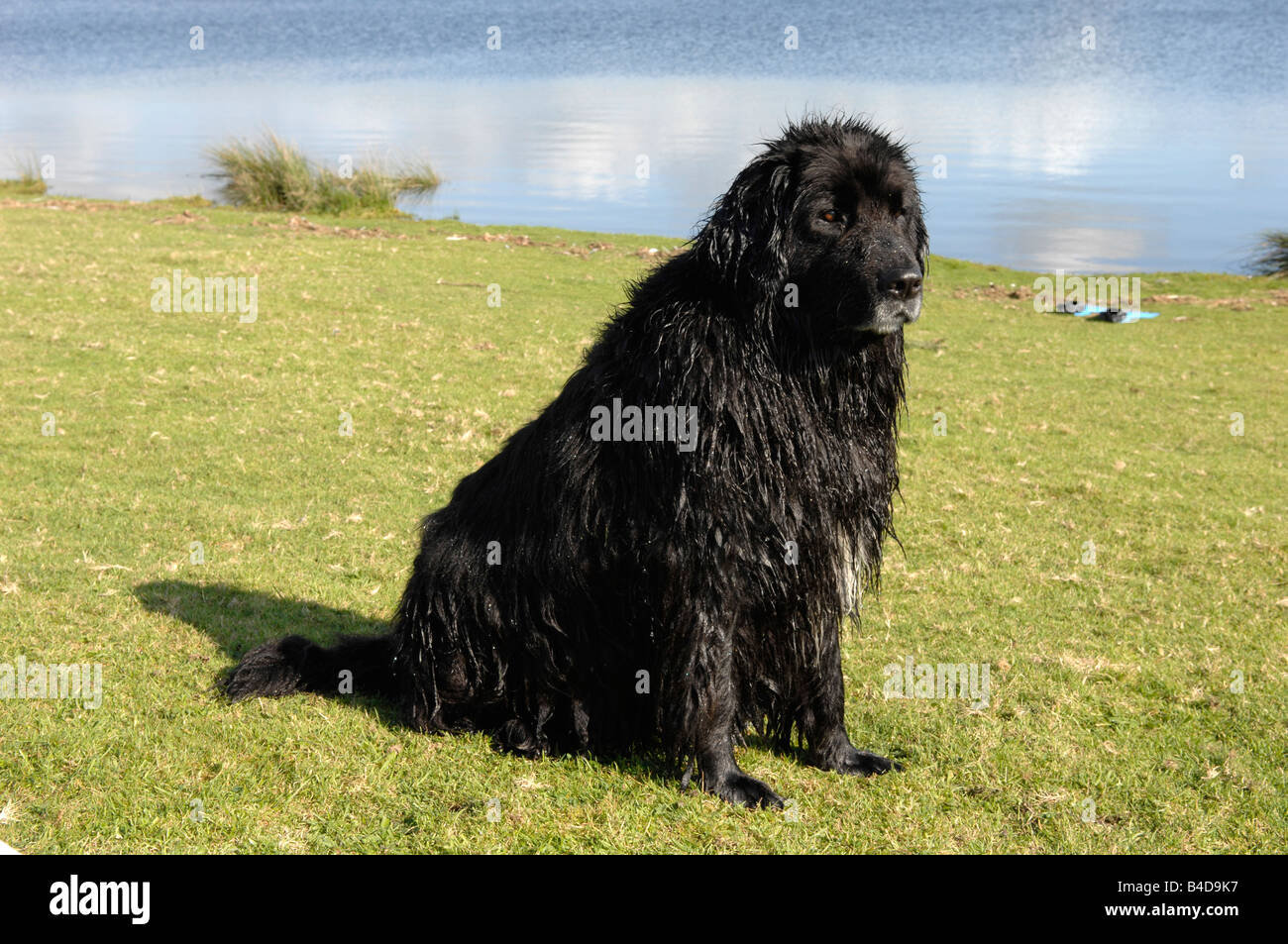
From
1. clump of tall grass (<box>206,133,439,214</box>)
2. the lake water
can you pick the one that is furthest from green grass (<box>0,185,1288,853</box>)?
the lake water

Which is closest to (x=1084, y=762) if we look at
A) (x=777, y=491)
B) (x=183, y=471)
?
(x=777, y=491)

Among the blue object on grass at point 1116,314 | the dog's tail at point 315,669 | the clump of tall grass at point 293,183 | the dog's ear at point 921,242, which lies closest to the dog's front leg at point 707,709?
the dog's tail at point 315,669

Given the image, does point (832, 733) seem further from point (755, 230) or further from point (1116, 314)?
point (1116, 314)

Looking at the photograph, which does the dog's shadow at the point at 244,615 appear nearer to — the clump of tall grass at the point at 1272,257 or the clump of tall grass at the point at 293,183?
the clump of tall grass at the point at 293,183

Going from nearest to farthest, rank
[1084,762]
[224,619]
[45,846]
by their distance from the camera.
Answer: [45,846]
[1084,762]
[224,619]

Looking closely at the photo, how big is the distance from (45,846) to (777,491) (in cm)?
324

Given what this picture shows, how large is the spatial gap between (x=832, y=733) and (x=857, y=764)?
197mm

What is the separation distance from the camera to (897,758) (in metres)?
5.52

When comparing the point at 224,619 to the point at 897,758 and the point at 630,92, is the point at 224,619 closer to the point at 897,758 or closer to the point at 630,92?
the point at 897,758

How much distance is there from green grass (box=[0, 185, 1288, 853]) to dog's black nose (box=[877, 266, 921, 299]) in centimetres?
226

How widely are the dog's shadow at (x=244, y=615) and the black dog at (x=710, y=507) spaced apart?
1.57 m

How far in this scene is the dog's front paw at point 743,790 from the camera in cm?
487

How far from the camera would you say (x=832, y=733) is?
5.30m

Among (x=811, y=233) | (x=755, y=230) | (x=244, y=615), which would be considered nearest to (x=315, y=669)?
(x=244, y=615)
